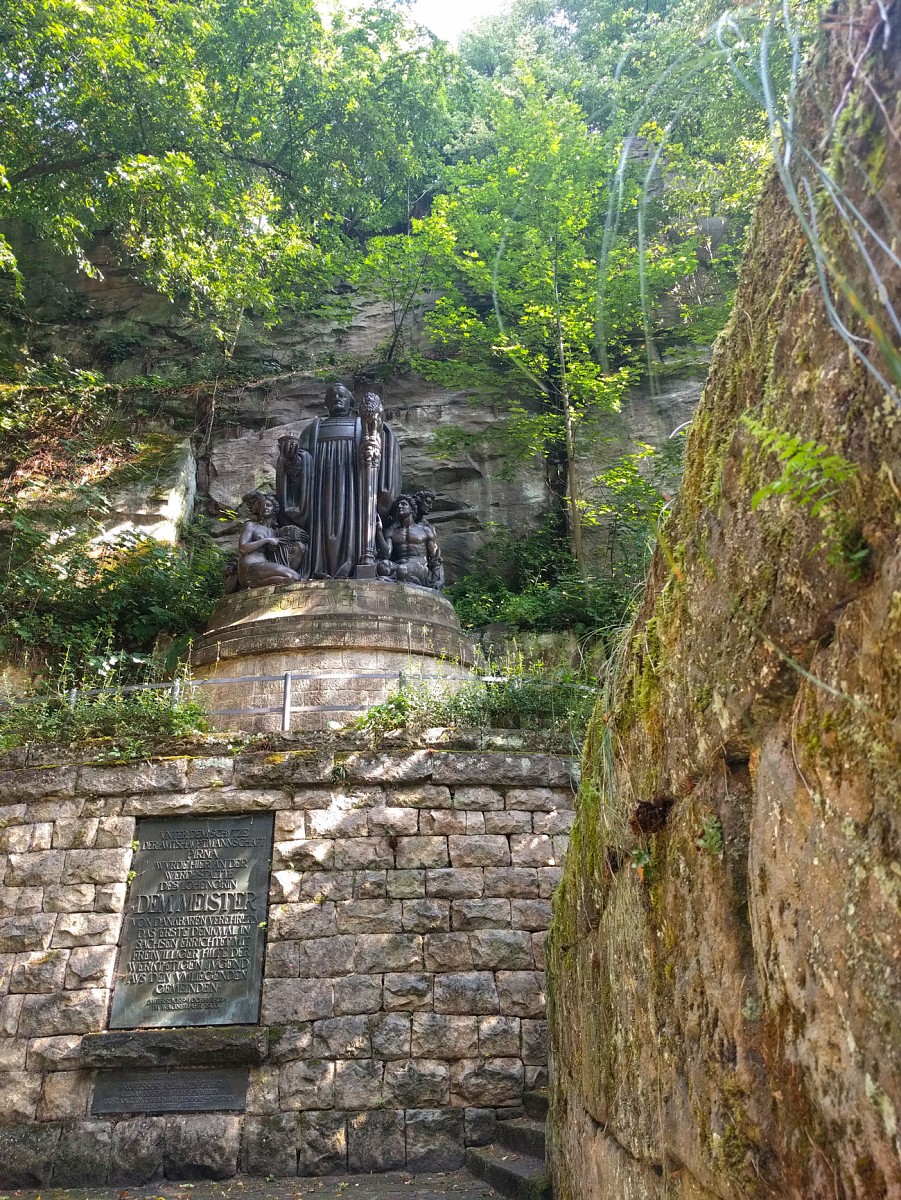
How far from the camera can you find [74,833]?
7.17 meters

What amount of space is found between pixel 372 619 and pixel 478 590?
22.5 feet

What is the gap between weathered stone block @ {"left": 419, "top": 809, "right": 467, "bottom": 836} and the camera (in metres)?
7.12

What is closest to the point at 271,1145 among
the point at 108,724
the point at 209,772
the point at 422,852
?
the point at 422,852

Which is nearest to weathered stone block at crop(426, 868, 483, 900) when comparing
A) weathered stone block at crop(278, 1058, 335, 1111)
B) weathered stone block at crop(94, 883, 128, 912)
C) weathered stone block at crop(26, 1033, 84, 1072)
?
weathered stone block at crop(278, 1058, 335, 1111)

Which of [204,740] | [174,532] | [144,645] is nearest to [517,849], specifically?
[204,740]

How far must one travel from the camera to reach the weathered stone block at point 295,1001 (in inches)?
252

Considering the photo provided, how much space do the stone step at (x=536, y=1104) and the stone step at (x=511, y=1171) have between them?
28cm

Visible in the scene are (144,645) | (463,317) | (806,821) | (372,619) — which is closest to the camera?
(806,821)

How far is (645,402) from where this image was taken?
727 inches

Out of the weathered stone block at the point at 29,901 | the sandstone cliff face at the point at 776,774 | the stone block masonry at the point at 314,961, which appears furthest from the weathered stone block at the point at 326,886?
the sandstone cliff face at the point at 776,774

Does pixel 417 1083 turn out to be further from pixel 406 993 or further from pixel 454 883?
pixel 454 883

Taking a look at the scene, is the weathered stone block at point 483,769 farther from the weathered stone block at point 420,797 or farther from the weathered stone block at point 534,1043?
the weathered stone block at point 534,1043

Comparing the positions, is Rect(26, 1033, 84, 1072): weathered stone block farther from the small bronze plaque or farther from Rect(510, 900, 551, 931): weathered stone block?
Rect(510, 900, 551, 931): weathered stone block

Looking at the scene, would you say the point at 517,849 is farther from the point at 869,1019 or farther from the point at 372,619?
the point at 869,1019
